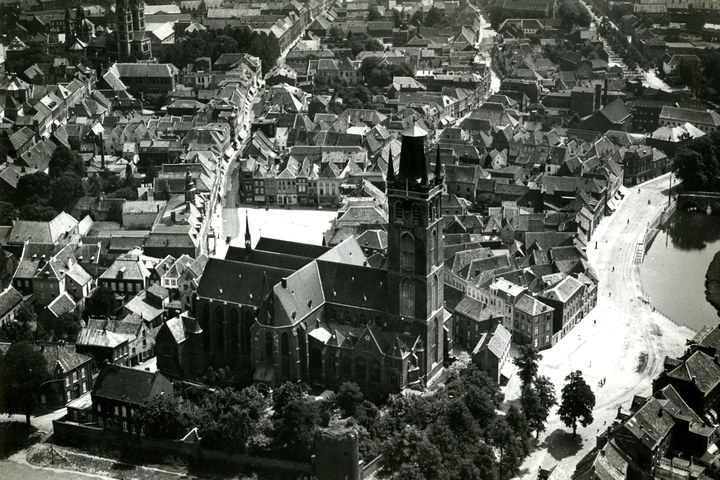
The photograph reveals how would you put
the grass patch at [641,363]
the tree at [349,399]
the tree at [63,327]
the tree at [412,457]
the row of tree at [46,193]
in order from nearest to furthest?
the tree at [412,457] → the tree at [349,399] → the grass patch at [641,363] → the tree at [63,327] → the row of tree at [46,193]

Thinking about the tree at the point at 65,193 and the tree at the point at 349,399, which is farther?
the tree at the point at 65,193

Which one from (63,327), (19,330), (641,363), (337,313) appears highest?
(337,313)

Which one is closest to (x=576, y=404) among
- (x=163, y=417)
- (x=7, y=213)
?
(x=163, y=417)

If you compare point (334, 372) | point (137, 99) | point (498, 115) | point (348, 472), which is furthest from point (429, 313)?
point (137, 99)

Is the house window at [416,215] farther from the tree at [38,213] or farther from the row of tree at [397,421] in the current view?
the tree at [38,213]

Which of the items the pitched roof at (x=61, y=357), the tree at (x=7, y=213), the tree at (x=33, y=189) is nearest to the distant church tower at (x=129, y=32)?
the tree at (x=33, y=189)

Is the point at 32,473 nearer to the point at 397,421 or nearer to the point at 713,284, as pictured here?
the point at 397,421

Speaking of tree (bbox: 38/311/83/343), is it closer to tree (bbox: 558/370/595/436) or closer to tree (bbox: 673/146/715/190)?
tree (bbox: 558/370/595/436)

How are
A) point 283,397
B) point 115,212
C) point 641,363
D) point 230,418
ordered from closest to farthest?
point 230,418, point 283,397, point 641,363, point 115,212
